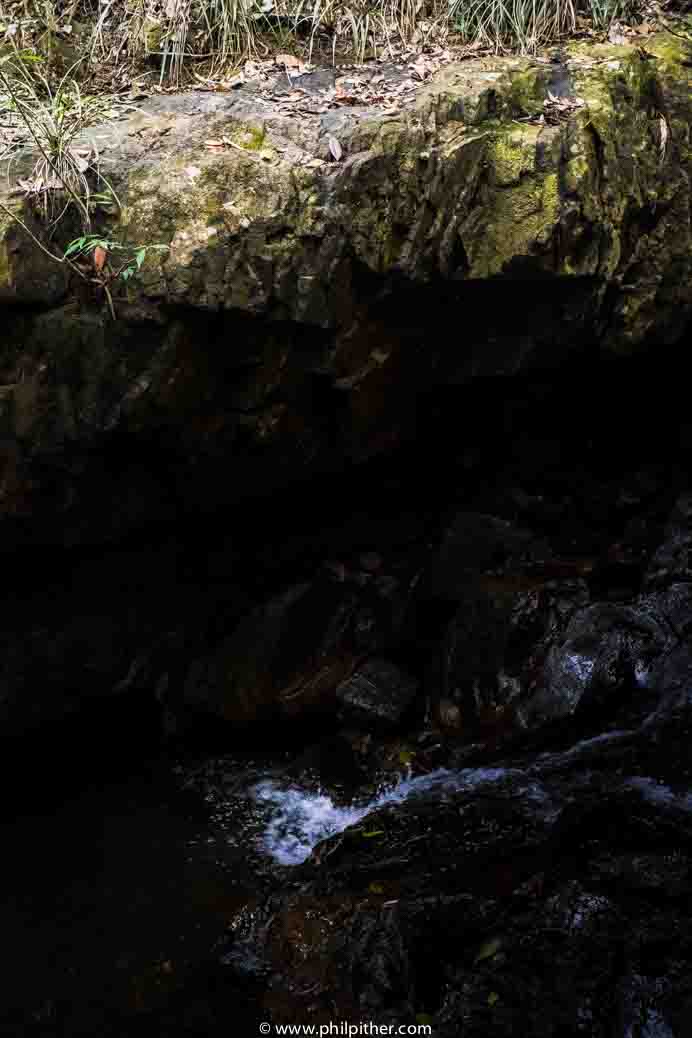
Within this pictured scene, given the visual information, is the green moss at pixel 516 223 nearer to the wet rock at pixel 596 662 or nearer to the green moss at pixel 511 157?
the green moss at pixel 511 157

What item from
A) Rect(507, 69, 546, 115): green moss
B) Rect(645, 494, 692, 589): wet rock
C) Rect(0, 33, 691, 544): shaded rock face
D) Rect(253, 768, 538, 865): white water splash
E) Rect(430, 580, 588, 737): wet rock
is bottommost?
Rect(253, 768, 538, 865): white water splash

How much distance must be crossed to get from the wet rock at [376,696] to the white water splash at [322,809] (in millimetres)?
419

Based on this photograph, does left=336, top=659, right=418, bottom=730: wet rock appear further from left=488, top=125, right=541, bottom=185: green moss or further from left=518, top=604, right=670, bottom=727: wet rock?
left=488, top=125, right=541, bottom=185: green moss

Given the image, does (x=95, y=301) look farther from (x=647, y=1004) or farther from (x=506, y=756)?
(x=647, y=1004)

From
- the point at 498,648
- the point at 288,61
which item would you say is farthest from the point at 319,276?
the point at 498,648

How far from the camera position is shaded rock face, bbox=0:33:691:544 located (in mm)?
4121

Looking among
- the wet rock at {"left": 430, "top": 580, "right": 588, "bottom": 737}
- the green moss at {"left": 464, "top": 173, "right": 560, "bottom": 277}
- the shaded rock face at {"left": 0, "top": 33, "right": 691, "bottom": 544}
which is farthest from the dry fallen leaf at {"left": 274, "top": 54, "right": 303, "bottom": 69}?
the wet rock at {"left": 430, "top": 580, "right": 588, "bottom": 737}

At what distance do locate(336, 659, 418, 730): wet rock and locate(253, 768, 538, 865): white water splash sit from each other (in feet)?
1.37

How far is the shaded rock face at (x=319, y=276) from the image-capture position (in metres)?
4.12

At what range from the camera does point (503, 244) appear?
175 inches

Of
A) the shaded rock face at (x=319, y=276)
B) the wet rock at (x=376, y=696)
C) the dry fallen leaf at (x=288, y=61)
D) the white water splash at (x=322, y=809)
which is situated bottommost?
the white water splash at (x=322, y=809)

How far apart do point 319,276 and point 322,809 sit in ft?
9.04

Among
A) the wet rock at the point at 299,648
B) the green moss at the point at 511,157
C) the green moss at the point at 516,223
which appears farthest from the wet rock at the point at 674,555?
the green moss at the point at 511,157

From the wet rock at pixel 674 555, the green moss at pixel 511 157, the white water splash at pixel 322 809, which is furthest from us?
the wet rock at pixel 674 555
